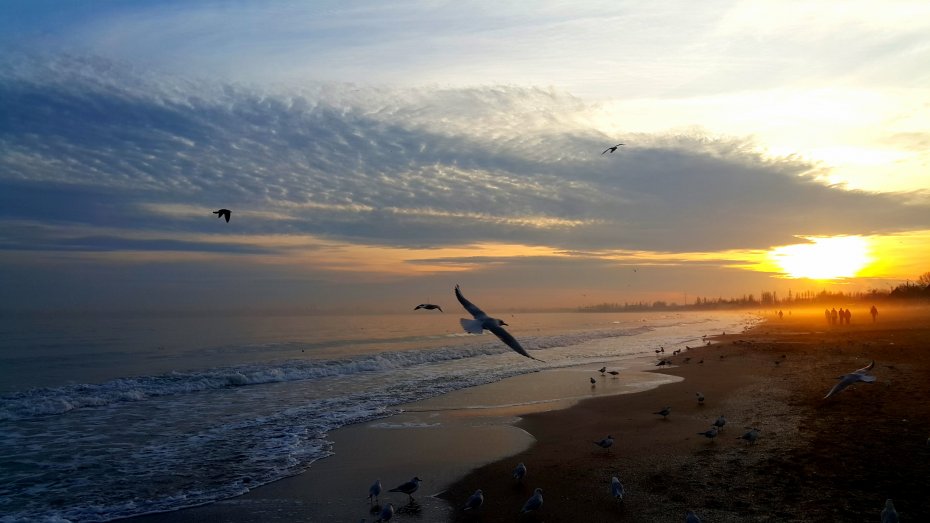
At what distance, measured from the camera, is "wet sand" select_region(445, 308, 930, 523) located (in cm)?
739

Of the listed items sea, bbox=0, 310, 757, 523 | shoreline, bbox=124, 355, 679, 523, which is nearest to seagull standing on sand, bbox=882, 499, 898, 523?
shoreline, bbox=124, 355, 679, 523

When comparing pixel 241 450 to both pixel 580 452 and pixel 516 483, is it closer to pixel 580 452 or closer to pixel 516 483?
pixel 516 483

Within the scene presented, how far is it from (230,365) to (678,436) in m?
25.8

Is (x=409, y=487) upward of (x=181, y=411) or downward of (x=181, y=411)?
upward

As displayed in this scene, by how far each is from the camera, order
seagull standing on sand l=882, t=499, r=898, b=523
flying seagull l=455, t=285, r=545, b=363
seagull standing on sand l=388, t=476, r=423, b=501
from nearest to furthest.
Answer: seagull standing on sand l=882, t=499, r=898, b=523 < flying seagull l=455, t=285, r=545, b=363 < seagull standing on sand l=388, t=476, r=423, b=501

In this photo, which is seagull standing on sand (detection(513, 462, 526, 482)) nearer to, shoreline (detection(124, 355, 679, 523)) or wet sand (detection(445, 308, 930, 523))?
wet sand (detection(445, 308, 930, 523))

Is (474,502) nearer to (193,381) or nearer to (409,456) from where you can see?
(409,456)

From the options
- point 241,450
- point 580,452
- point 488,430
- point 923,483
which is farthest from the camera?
point 488,430

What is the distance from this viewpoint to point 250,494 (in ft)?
31.0

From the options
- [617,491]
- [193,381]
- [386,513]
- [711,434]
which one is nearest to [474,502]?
[386,513]

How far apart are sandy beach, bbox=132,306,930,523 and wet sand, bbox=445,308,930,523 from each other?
0.03m

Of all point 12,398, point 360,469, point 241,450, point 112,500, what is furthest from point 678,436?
point 12,398

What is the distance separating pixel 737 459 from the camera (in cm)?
951

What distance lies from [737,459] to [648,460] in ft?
4.89
